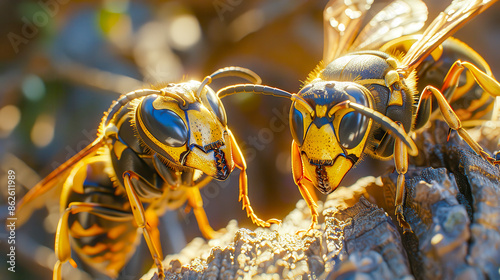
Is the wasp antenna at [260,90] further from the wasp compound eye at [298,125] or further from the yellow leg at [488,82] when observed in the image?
the yellow leg at [488,82]

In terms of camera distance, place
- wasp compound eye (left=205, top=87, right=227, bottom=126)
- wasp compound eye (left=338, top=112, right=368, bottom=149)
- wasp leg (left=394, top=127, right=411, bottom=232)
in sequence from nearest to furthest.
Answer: wasp leg (left=394, top=127, right=411, bottom=232), wasp compound eye (left=338, top=112, right=368, bottom=149), wasp compound eye (left=205, top=87, right=227, bottom=126)

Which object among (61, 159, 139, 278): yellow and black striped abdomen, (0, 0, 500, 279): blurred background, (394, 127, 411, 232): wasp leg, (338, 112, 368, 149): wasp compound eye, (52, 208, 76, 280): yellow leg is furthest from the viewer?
(0, 0, 500, 279): blurred background

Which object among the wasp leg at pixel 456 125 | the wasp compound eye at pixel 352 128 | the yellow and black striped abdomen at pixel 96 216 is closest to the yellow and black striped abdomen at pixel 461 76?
the wasp leg at pixel 456 125

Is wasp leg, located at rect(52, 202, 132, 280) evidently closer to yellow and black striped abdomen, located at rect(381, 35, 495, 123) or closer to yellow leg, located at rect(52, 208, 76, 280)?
yellow leg, located at rect(52, 208, 76, 280)

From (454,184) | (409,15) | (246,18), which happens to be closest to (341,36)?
(409,15)
